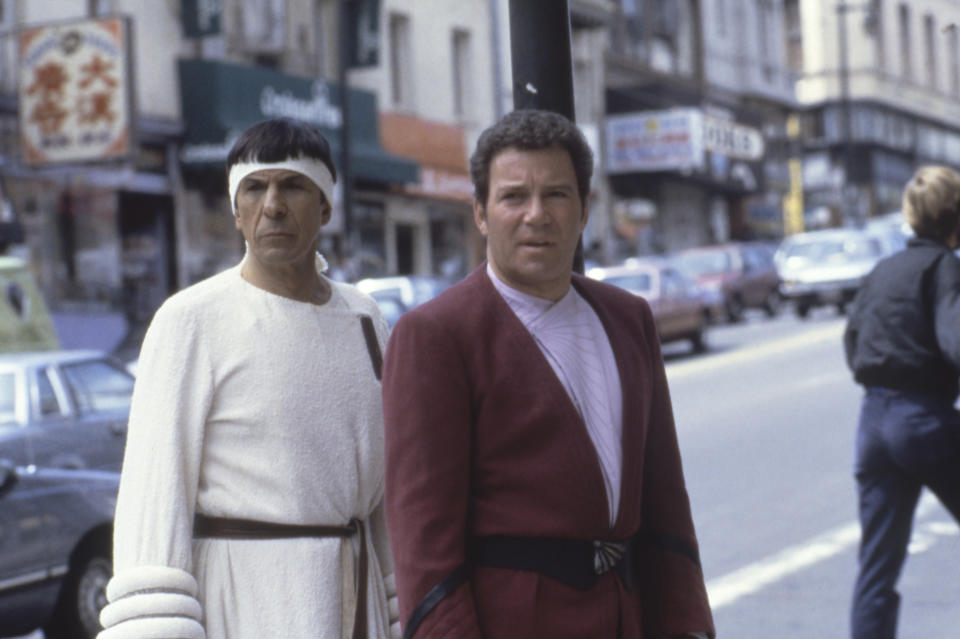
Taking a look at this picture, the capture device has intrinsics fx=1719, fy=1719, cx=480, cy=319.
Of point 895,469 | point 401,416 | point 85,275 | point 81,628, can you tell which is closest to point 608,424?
point 401,416

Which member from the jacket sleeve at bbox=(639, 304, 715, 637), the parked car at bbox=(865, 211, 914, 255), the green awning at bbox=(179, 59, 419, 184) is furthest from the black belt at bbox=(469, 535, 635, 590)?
the parked car at bbox=(865, 211, 914, 255)

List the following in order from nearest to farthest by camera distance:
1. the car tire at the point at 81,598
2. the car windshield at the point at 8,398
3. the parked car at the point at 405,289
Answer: the car tire at the point at 81,598
the car windshield at the point at 8,398
the parked car at the point at 405,289

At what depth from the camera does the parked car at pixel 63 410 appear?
10.5 m

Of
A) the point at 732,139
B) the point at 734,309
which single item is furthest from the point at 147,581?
the point at 732,139

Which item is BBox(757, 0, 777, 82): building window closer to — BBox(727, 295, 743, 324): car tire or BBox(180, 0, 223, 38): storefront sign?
BBox(727, 295, 743, 324): car tire

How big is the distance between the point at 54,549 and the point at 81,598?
0.32m

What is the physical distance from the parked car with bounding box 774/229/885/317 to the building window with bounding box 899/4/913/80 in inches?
577

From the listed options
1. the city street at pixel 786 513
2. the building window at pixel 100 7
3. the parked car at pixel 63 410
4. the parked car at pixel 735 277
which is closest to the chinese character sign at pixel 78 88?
the building window at pixel 100 7

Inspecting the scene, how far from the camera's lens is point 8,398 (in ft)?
35.4

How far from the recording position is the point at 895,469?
6121 millimetres

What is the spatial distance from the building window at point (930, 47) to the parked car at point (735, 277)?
30.2 feet

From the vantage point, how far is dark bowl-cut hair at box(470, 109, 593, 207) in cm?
314

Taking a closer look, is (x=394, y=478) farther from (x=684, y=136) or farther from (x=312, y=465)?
(x=684, y=136)

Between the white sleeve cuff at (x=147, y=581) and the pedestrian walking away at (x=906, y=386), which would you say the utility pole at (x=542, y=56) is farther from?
the pedestrian walking away at (x=906, y=386)
